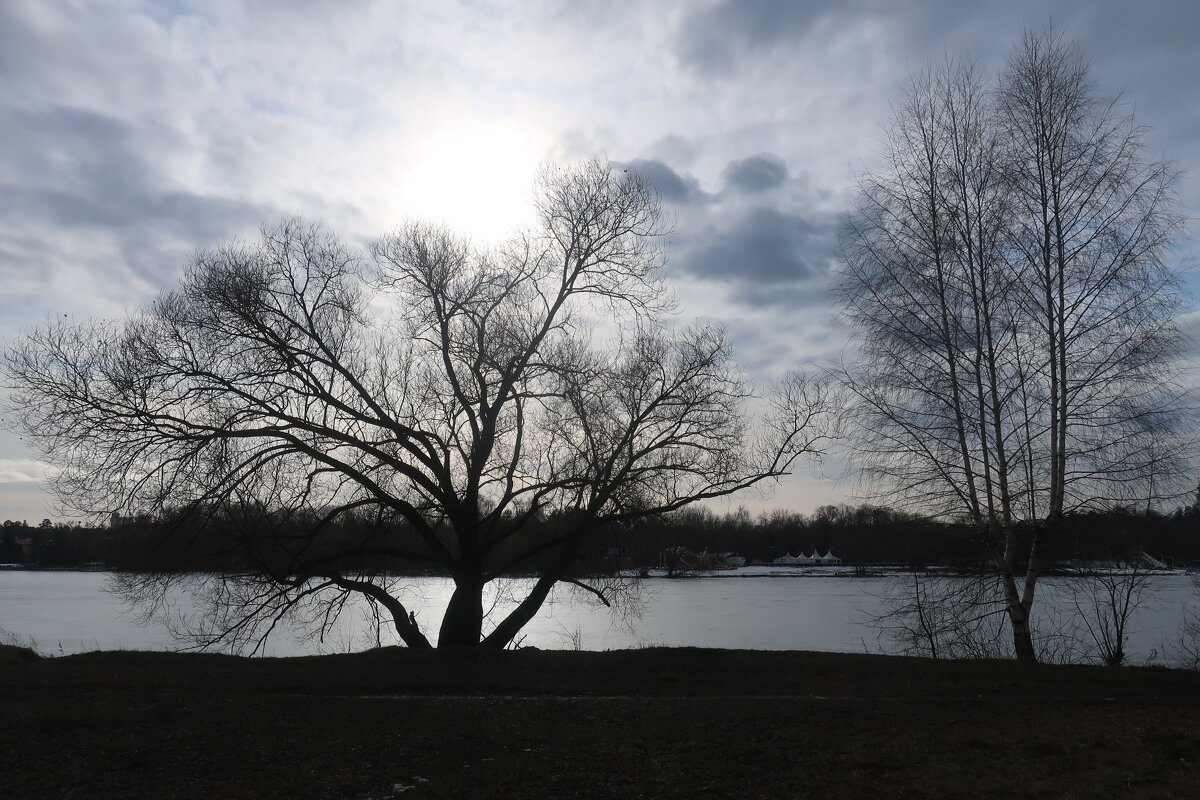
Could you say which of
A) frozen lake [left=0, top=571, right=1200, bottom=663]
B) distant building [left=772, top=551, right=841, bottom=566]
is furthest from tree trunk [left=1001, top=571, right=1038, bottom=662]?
distant building [left=772, top=551, right=841, bottom=566]

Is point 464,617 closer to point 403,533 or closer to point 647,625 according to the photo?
point 403,533

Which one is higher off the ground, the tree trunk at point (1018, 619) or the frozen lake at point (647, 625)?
the tree trunk at point (1018, 619)

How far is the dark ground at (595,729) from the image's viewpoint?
22.3 feet

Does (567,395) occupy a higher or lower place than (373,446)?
higher

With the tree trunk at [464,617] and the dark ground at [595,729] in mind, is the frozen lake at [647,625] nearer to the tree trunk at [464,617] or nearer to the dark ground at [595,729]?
the tree trunk at [464,617]

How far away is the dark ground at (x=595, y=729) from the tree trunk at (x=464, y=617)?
163 centimetres

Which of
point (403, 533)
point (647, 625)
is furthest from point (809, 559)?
point (403, 533)

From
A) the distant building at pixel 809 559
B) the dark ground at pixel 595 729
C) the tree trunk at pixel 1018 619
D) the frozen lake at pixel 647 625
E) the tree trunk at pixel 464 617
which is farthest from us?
the distant building at pixel 809 559

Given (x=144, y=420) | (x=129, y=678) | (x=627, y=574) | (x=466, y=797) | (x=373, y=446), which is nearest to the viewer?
(x=466, y=797)

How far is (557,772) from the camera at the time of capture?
7199 mm

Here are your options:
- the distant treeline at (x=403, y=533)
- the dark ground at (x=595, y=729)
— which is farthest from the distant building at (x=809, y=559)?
the dark ground at (x=595, y=729)

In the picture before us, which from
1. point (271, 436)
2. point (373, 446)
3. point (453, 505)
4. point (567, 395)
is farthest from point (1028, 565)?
point (271, 436)

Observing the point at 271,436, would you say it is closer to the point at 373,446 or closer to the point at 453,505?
the point at 373,446

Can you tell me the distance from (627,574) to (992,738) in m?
10.3
